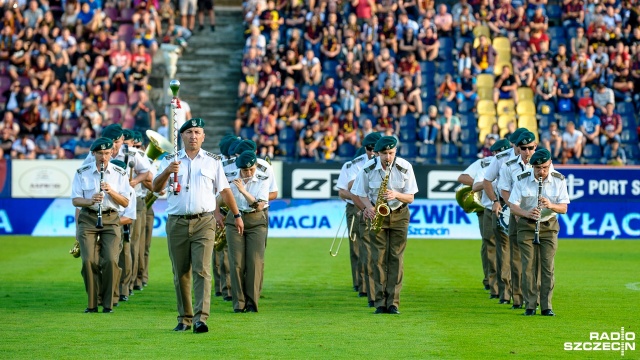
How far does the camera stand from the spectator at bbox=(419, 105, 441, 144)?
1222 inches

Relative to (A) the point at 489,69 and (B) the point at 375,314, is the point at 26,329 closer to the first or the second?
(B) the point at 375,314

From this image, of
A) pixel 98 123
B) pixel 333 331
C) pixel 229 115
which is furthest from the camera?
pixel 229 115

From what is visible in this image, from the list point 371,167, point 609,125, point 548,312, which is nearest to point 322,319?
point 371,167

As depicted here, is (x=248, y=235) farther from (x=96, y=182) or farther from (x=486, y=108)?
(x=486, y=108)

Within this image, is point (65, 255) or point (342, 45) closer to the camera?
point (65, 255)

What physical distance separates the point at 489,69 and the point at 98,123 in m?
11.0

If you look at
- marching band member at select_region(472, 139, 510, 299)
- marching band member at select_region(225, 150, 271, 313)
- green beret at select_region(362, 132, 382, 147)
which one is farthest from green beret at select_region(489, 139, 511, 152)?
marching band member at select_region(225, 150, 271, 313)

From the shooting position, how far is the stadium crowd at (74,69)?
3112cm

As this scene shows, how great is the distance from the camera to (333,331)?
13.2 m

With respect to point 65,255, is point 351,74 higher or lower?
higher

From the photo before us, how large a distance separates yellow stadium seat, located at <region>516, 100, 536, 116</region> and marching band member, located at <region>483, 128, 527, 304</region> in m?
16.2

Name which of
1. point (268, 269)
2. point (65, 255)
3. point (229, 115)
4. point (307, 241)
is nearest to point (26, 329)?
point (268, 269)

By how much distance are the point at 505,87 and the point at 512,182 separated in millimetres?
17735

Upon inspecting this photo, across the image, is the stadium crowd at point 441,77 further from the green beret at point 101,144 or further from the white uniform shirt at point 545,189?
the green beret at point 101,144
